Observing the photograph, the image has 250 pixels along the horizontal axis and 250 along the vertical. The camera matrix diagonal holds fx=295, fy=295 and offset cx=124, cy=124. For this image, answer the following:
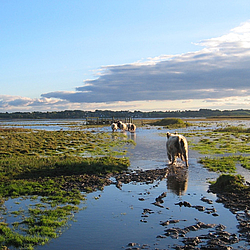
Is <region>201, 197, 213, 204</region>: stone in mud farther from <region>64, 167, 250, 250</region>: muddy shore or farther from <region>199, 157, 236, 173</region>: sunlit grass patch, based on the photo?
<region>199, 157, 236, 173</region>: sunlit grass patch

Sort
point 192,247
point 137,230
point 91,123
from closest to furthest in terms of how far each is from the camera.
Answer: point 192,247, point 137,230, point 91,123

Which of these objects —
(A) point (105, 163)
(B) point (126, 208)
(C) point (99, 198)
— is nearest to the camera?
(B) point (126, 208)

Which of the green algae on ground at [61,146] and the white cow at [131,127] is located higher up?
the white cow at [131,127]

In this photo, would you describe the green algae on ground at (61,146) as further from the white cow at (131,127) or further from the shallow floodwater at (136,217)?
the white cow at (131,127)

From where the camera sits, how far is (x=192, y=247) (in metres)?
7.63

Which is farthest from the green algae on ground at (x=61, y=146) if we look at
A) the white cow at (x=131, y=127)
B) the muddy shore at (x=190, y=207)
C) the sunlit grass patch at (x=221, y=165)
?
the white cow at (x=131, y=127)

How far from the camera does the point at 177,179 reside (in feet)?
52.0

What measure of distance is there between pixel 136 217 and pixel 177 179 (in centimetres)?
625

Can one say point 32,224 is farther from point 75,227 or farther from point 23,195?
point 23,195

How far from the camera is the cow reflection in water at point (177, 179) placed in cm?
1383

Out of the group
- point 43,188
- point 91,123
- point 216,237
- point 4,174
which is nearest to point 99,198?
point 43,188

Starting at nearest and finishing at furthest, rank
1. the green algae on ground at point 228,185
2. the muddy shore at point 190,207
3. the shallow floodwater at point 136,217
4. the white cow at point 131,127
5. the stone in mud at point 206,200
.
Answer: the muddy shore at point 190,207 < the shallow floodwater at point 136,217 < the stone in mud at point 206,200 < the green algae on ground at point 228,185 < the white cow at point 131,127

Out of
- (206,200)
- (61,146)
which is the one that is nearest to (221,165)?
(206,200)

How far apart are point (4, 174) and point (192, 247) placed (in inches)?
480
